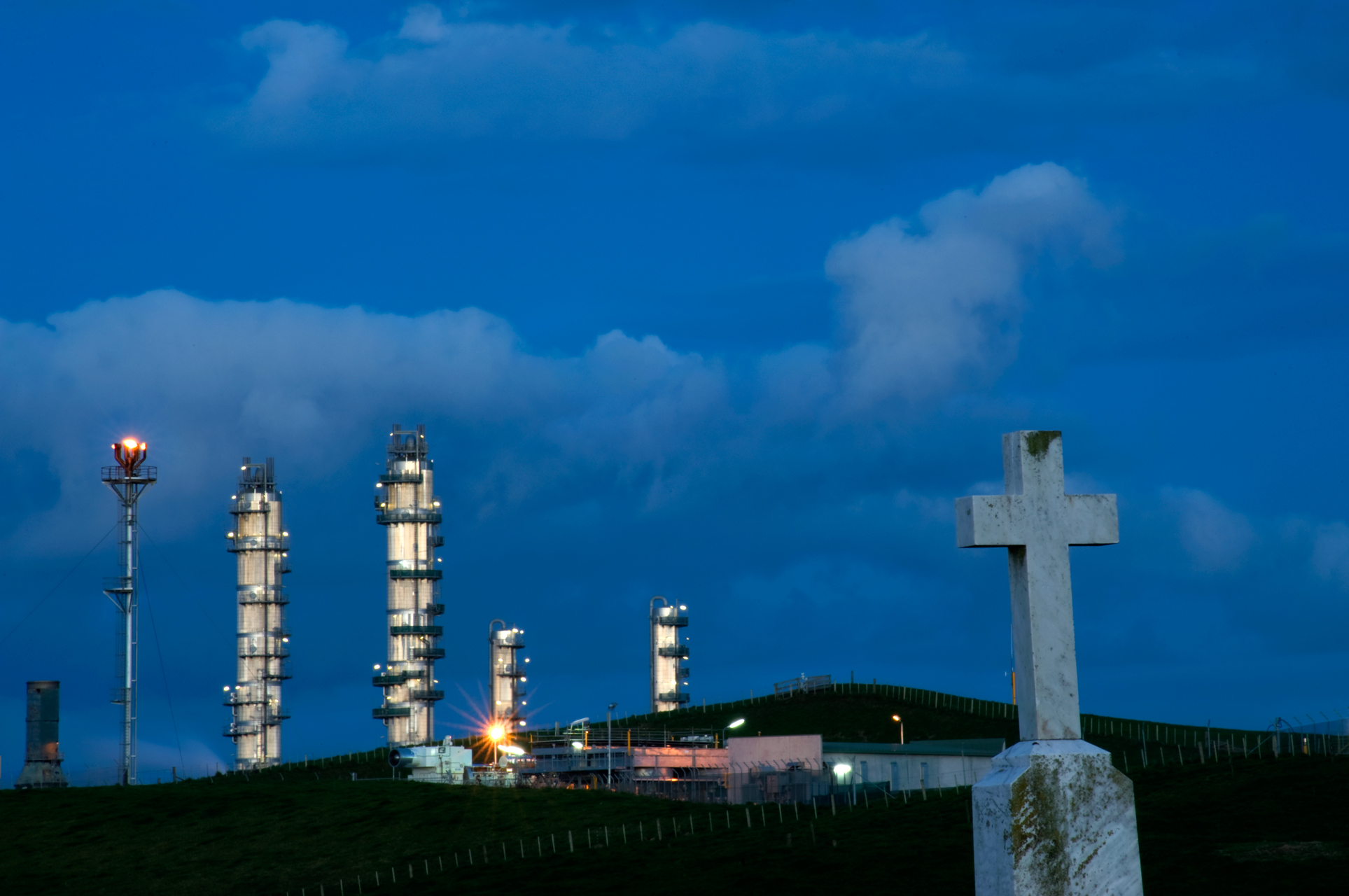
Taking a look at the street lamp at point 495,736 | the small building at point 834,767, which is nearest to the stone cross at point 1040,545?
the small building at point 834,767

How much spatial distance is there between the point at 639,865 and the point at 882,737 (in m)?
52.8

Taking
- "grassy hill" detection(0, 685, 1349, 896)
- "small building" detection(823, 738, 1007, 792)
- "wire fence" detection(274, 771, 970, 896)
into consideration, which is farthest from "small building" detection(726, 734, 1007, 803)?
"wire fence" detection(274, 771, 970, 896)

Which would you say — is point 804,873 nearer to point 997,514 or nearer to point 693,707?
point 997,514

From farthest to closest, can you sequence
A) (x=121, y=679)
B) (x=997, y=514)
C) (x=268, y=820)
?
(x=121, y=679) < (x=268, y=820) < (x=997, y=514)

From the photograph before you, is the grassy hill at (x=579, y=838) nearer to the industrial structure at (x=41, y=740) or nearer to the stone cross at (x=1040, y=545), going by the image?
the industrial structure at (x=41, y=740)

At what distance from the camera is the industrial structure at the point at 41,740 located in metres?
92.1

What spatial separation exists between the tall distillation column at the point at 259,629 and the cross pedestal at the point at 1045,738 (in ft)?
397

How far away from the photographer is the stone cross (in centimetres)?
1385

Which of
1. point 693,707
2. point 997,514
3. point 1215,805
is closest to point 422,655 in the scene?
point 693,707

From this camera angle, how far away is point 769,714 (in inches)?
4567

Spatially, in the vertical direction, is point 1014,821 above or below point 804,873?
above

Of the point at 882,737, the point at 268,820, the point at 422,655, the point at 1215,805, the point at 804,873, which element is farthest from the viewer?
the point at 422,655

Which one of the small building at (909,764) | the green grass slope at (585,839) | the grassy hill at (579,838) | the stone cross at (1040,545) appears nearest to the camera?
the stone cross at (1040,545)

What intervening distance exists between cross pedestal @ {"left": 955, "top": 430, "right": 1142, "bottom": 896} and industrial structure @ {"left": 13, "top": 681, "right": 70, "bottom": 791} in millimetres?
88937
